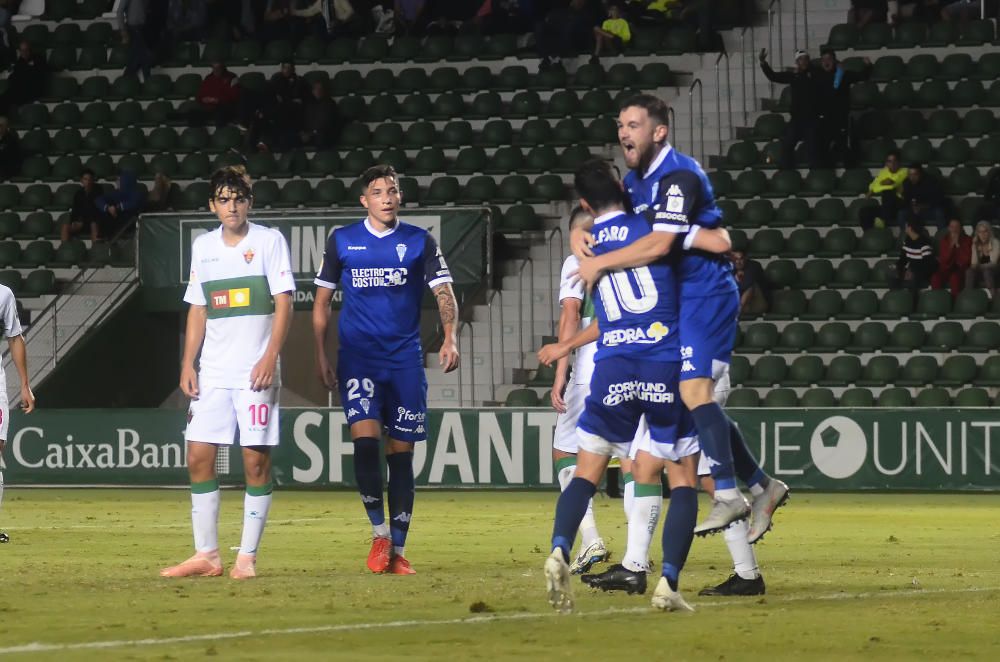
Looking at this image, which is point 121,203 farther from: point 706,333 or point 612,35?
point 706,333

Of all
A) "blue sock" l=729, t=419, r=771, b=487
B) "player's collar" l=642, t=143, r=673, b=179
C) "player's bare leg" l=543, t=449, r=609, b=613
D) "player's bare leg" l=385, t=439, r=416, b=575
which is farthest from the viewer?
"player's bare leg" l=385, t=439, r=416, b=575

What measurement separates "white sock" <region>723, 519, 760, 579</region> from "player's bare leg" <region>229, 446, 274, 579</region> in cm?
263

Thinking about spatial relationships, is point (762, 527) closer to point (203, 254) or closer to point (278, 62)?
point (203, 254)

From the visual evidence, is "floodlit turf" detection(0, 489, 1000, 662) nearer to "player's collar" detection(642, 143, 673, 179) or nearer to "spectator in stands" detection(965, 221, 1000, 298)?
"player's collar" detection(642, 143, 673, 179)

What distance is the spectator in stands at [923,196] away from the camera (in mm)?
23688

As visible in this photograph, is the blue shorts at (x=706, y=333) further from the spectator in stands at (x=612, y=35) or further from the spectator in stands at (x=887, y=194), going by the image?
the spectator in stands at (x=612, y=35)

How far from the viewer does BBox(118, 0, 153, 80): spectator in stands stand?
29.6 m

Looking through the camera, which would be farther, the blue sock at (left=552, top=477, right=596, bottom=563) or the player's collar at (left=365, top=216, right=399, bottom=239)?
the player's collar at (left=365, top=216, right=399, bottom=239)

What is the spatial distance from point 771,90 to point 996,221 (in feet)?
16.2

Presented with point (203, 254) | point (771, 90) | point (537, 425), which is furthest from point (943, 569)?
point (771, 90)

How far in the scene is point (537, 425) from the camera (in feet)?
68.2

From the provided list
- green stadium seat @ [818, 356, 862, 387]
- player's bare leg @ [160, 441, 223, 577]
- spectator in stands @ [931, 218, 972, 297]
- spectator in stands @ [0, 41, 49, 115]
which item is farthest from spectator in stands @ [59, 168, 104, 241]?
player's bare leg @ [160, 441, 223, 577]

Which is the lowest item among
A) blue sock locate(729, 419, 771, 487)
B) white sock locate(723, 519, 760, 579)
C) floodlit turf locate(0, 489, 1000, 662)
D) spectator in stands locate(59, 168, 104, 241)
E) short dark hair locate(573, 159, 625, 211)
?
floodlit turf locate(0, 489, 1000, 662)

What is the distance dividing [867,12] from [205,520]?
19762 millimetres
